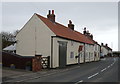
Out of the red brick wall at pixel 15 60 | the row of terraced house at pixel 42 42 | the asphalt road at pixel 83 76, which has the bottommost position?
the asphalt road at pixel 83 76

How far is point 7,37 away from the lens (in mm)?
72750

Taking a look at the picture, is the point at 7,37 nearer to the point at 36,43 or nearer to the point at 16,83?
the point at 36,43

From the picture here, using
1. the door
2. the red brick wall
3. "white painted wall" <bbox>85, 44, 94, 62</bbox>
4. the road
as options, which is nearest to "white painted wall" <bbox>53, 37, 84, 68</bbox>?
the door

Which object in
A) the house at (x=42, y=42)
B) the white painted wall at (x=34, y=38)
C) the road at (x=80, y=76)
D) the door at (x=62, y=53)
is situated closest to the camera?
the road at (x=80, y=76)

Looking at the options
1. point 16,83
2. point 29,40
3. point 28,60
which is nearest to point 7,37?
point 29,40

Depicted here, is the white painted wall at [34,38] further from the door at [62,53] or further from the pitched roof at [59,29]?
the door at [62,53]

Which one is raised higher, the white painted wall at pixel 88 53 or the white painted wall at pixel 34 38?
the white painted wall at pixel 34 38

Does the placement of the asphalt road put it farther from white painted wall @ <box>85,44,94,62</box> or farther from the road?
white painted wall @ <box>85,44,94,62</box>

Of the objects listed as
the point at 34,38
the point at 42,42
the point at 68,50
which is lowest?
the point at 68,50

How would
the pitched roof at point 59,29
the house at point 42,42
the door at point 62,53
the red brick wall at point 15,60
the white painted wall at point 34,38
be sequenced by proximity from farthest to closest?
1. the pitched roof at point 59,29
2. the door at point 62,53
3. the white painted wall at point 34,38
4. the house at point 42,42
5. the red brick wall at point 15,60

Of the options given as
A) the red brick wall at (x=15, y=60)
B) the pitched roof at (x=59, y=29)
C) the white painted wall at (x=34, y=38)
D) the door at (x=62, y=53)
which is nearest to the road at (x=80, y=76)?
the red brick wall at (x=15, y=60)

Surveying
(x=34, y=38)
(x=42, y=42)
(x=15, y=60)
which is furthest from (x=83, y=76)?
(x=34, y=38)

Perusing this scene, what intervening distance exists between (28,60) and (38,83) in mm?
12555

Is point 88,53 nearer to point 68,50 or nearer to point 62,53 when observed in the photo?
point 68,50
